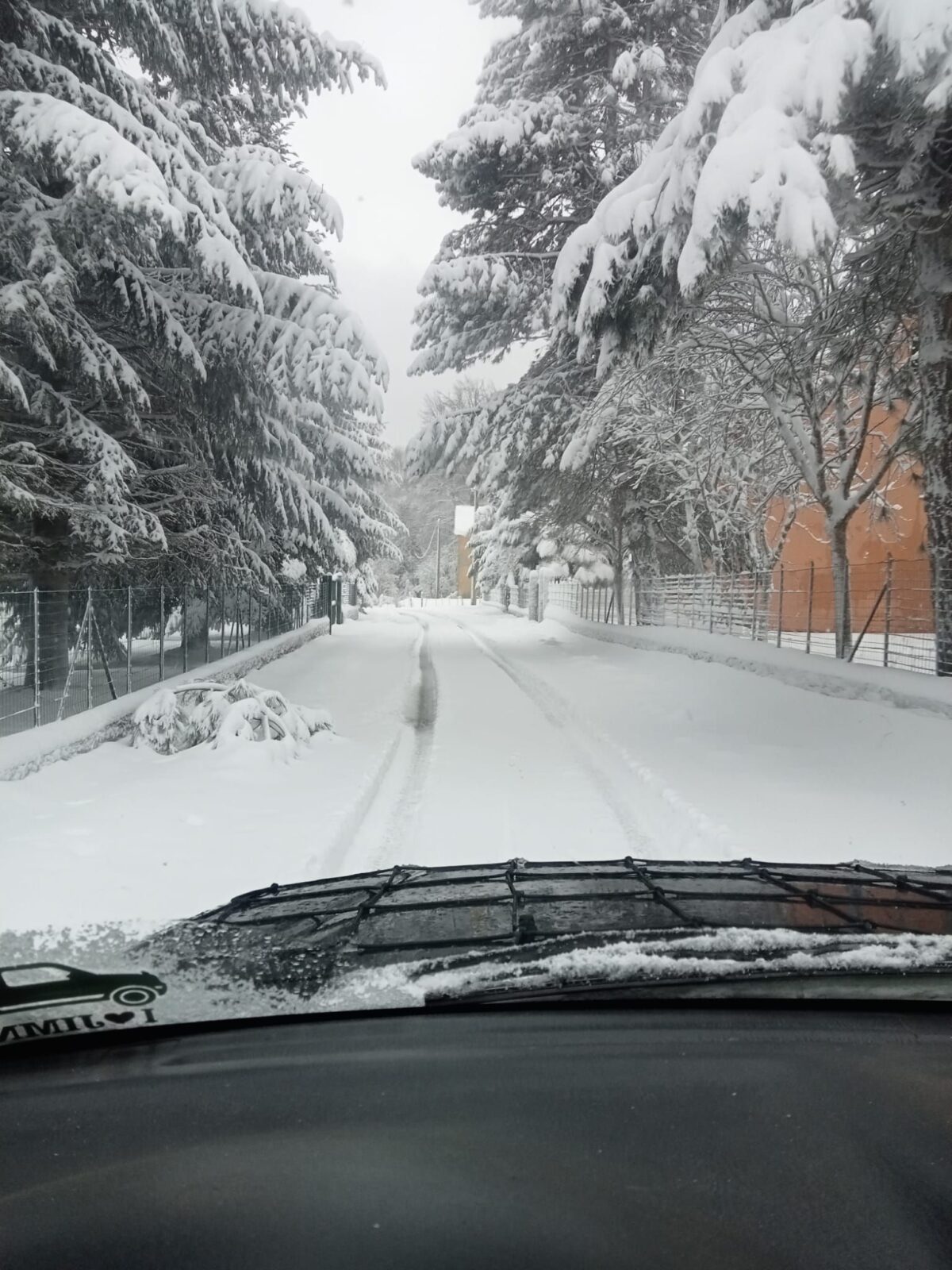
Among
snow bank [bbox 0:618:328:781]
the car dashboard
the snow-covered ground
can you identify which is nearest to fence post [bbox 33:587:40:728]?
snow bank [bbox 0:618:328:781]

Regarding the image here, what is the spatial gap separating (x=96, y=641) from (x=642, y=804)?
6.17 m

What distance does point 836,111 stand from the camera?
245 inches

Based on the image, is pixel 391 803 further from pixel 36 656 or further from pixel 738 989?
pixel 738 989

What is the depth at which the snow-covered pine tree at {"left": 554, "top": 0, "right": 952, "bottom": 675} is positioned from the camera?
6.11 meters

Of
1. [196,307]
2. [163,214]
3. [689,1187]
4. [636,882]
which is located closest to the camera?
[689,1187]

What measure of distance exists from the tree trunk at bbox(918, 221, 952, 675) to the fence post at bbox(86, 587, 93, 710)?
9.14m

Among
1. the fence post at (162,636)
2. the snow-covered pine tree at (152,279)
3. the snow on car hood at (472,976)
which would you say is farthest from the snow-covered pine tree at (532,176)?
the snow on car hood at (472,976)

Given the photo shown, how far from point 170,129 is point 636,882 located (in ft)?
31.5

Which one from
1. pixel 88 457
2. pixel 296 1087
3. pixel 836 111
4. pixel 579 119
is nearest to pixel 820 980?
pixel 296 1087

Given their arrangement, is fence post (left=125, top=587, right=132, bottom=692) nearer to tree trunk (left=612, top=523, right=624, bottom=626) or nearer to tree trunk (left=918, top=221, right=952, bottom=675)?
tree trunk (left=918, top=221, right=952, bottom=675)

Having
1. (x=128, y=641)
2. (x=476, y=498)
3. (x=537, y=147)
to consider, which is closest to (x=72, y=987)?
(x=128, y=641)

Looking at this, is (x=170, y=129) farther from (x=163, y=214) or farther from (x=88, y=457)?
(x=88, y=457)

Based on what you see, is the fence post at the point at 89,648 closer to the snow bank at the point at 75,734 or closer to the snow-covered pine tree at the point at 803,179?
the snow bank at the point at 75,734

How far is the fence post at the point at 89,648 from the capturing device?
9.37 meters
